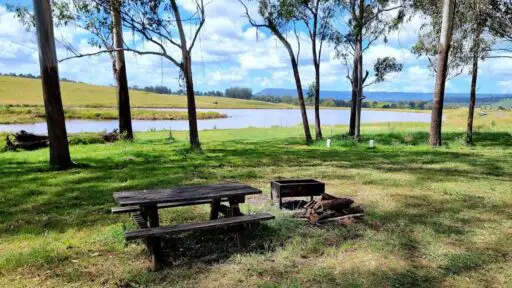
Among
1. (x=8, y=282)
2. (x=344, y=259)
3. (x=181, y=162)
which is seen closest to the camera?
(x=8, y=282)

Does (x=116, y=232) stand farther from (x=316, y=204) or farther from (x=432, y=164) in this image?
(x=432, y=164)

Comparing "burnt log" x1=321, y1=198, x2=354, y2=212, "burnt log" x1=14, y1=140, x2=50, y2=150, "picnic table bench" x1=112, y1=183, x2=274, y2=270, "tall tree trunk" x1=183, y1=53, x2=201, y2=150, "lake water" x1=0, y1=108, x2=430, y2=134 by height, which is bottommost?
"lake water" x1=0, y1=108, x2=430, y2=134

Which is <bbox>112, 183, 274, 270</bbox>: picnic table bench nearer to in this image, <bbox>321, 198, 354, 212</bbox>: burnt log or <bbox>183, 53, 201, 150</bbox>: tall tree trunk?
<bbox>321, 198, 354, 212</bbox>: burnt log

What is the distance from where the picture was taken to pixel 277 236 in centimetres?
527

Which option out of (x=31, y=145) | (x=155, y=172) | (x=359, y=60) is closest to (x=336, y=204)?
(x=155, y=172)

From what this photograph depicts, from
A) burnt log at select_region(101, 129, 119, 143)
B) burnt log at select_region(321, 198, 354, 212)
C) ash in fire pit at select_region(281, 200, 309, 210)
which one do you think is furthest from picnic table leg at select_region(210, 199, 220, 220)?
burnt log at select_region(101, 129, 119, 143)

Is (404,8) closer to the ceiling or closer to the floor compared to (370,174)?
closer to the ceiling

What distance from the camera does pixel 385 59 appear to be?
74.2 feet

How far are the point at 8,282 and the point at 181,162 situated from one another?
795 centimetres

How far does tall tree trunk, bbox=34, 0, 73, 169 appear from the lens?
32.7 feet

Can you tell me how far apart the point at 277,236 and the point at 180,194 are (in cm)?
134

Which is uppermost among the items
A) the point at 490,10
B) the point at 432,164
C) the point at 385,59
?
the point at 490,10

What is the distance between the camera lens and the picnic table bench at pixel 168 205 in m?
4.29

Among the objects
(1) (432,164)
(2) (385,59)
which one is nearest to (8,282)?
(1) (432,164)
